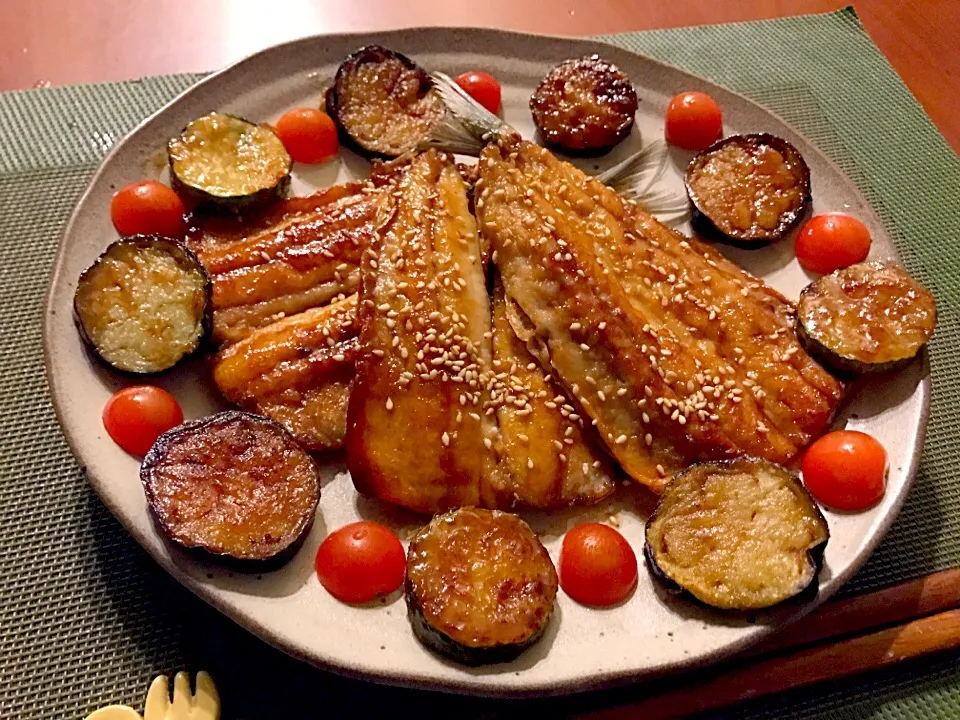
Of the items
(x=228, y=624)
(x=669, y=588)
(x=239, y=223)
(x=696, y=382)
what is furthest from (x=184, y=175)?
(x=669, y=588)

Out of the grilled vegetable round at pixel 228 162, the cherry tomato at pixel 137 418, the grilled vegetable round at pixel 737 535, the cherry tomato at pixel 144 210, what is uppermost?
the grilled vegetable round at pixel 228 162

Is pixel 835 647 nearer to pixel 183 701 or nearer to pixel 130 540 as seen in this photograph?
pixel 183 701

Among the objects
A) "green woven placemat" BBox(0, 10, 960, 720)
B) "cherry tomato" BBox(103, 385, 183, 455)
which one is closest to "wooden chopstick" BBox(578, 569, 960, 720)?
"green woven placemat" BBox(0, 10, 960, 720)

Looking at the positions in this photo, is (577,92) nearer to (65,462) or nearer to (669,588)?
(669,588)

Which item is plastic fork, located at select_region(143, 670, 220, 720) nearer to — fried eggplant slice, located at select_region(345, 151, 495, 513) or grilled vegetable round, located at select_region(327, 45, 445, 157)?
fried eggplant slice, located at select_region(345, 151, 495, 513)

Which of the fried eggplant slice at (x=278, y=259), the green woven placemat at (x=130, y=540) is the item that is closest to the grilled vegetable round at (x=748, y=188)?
the green woven placemat at (x=130, y=540)

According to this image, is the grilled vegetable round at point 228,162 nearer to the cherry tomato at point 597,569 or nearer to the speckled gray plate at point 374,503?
the speckled gray plate at point 374,503
